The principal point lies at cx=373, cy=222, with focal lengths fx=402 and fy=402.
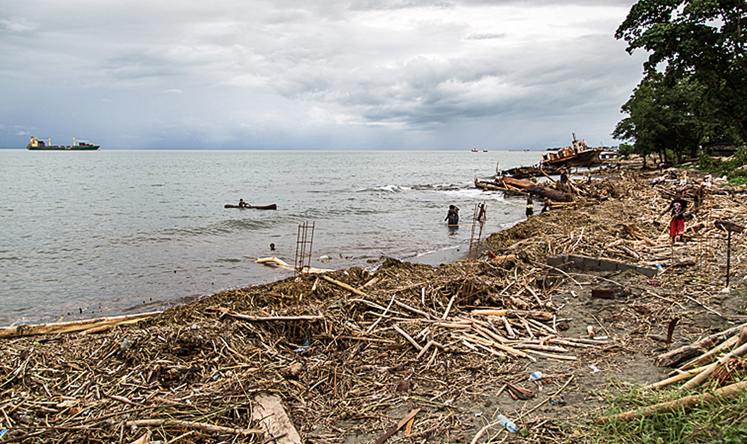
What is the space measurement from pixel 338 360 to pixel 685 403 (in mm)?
3718

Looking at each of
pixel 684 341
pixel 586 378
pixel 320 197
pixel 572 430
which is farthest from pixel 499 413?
pixel 320 197

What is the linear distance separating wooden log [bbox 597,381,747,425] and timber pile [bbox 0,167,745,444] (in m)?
0.53

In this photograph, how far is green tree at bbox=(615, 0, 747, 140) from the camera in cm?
1503

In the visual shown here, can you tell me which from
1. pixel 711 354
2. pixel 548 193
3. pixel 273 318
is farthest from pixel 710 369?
pixel 548 193

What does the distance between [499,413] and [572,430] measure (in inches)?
27.9

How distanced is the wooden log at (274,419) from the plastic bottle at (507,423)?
194 centimetres

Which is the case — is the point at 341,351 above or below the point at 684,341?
below

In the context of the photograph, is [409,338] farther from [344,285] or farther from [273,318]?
[344,285]

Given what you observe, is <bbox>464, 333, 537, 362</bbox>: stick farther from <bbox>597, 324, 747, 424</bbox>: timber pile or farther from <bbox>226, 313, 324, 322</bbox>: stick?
<bbox>226, 313, 324, 322</bbox>: stick

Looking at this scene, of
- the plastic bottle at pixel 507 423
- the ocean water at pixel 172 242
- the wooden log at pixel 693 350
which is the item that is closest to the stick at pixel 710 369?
the wooden log at pixel 693 350

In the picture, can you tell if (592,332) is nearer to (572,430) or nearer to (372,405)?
(572,430)

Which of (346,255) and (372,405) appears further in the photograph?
(346,255)

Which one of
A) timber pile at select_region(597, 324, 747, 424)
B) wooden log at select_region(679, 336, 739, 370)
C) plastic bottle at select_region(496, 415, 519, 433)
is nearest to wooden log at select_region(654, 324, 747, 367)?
timber pile at select_region(597, 324, 747, 424)

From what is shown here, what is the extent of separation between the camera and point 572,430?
3545mm
